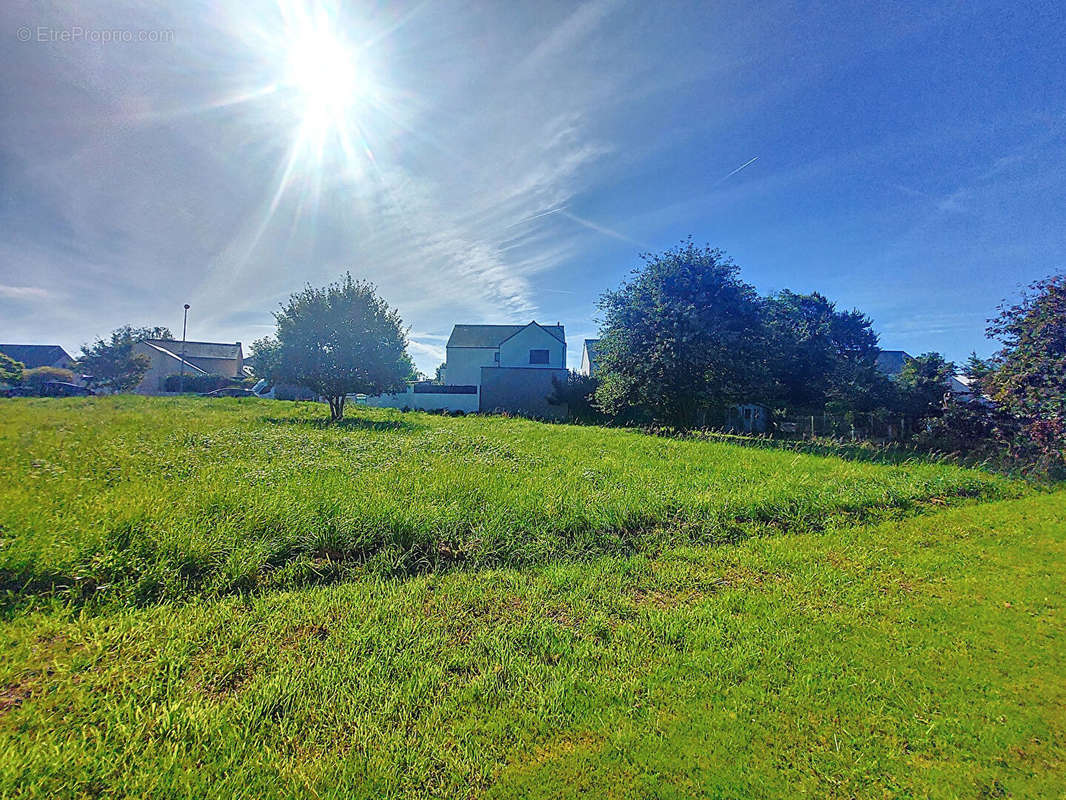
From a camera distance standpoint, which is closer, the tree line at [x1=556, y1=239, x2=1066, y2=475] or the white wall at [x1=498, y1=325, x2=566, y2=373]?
the tree line at [x1=556, y1=239, x2=1066, y2=475]

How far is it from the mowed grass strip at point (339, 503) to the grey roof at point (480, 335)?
27.9 metres

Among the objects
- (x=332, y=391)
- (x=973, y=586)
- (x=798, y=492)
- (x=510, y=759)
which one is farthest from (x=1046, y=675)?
(x=332, y=391)

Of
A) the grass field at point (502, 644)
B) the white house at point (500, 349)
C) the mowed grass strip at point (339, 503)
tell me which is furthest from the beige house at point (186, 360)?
the grass field at point (502, 644)

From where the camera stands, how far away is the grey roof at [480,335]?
35.8 m

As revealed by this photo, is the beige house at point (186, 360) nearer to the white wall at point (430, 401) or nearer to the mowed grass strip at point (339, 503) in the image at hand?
the white wall at point (430, 401)

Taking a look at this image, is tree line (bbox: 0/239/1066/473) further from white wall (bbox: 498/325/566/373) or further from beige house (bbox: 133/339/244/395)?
beige house (bbox: 133/339/244/395)

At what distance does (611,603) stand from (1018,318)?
16.2 meters

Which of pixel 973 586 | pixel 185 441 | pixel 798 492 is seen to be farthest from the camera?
pixel 185 441

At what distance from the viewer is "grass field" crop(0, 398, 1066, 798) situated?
1.62 meters

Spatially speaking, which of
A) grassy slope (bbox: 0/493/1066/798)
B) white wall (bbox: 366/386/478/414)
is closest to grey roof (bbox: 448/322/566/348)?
white wall (bbox: 366/386/478/414)

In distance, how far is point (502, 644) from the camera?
2418 mm

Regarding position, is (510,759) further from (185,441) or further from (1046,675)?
(185,441)

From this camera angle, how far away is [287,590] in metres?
3.02

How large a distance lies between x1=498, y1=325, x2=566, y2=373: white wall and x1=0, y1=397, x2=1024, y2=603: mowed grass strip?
24243mm
